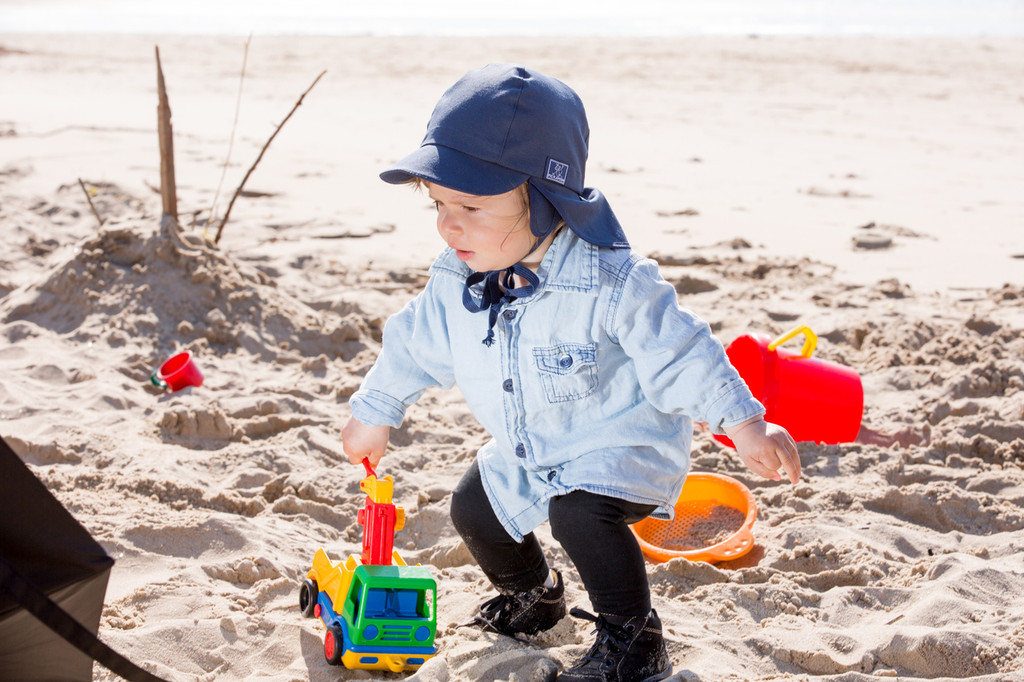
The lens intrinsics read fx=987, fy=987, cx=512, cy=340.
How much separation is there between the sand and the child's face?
0.85 metres

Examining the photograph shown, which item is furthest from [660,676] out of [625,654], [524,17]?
[524,17]

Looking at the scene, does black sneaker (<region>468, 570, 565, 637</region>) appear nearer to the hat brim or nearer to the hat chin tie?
the hat chin tie

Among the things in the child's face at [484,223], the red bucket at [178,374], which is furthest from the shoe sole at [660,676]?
the red bucket at [178,374]

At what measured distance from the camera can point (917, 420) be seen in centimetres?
332

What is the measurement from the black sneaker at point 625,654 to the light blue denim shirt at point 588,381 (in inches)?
9.7

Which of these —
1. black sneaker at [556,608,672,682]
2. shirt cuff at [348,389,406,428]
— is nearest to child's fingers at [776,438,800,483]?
black sneaker at [556,608,672,682]

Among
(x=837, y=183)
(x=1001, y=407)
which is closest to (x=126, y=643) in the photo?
(x=1001, y=407)

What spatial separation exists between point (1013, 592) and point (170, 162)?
11.0ft

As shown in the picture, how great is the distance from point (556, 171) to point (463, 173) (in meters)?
0.18

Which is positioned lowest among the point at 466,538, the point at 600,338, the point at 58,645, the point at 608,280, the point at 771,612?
the point at 771,612

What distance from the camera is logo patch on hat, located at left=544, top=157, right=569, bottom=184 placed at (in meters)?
1.89

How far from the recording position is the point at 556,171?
1902 millimetres

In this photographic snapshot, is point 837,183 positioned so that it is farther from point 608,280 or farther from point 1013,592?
point 608,280

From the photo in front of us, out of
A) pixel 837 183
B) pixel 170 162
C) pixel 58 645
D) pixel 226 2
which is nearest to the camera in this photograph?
pixel 58 645
